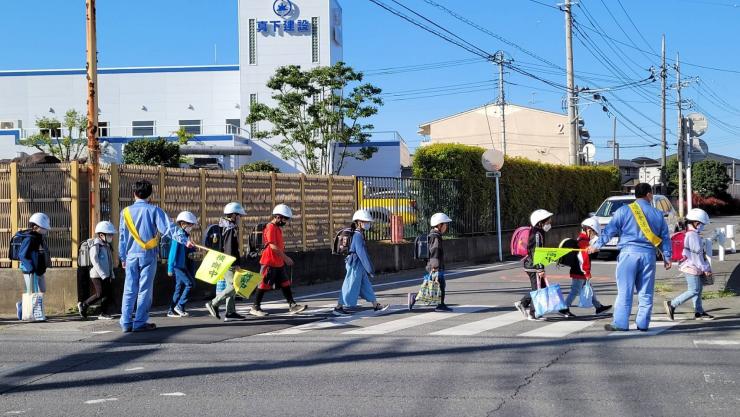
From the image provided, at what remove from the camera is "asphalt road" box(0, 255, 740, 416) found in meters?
6.65

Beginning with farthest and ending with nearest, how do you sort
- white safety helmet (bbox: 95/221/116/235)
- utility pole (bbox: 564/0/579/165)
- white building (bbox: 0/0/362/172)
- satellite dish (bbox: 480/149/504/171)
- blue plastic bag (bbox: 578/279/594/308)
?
1. white building (bbox: 0/0/362/172)
2. utility pole (bbox: 564/0/579/165)
3. satellite dish (bbox: 480/149/504/171)
4. white safety helmet (bbox: 95/221/116/235)
5. blue plastic bag (bbox: 578/279/594/308)

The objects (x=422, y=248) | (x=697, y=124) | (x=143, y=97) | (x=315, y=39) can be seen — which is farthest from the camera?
(x=143, y=97)

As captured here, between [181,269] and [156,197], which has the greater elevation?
[156,197]

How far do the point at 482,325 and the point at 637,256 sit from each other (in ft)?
7.52

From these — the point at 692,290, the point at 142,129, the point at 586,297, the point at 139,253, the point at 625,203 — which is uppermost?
the point at 142,129

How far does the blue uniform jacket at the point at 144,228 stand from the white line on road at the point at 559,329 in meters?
4.76

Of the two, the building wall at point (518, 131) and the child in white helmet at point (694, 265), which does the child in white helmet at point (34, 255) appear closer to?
the child in white helmet at point (694, 265)

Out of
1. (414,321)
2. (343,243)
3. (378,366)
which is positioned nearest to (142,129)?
(343,243)

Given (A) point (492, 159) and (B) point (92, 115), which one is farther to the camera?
(A) point (492, 159)

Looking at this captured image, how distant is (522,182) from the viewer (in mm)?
30406

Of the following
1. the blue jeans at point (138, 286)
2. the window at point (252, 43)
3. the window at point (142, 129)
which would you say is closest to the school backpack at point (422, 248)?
the blue jeans at point (138, 286)

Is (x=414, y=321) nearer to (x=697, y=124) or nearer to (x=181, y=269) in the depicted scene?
(x=181, y=269)

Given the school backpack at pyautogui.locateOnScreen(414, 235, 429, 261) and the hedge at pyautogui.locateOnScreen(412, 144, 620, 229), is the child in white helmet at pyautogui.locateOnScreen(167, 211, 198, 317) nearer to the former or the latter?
the school backpack at pyautogui.locateOnScreen(414, 235, 429, 261)

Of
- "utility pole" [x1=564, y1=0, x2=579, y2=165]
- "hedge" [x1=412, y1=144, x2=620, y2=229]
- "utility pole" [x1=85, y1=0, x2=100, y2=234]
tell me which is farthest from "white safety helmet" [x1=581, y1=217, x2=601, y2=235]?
"utility pole" [x1=564, y1=0, x2=579, y2=165]
